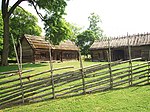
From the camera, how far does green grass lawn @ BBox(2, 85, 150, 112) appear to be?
6.18 meters

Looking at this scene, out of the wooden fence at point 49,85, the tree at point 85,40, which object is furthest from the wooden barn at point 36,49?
the wooden fence at point 49,85

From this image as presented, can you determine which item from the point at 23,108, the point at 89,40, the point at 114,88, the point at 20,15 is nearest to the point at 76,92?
the point at 114,88

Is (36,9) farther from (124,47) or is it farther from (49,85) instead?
(49,85)

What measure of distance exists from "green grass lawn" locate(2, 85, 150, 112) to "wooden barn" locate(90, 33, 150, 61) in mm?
18333

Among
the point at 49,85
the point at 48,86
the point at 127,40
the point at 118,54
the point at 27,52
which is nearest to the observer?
the point at 49,85

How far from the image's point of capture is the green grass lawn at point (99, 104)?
6.18 meters

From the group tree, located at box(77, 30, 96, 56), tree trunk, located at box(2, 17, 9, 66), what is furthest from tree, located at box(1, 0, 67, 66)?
tree, located at box(77, 30, 96, 56)

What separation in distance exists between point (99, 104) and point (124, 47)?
2304 centimetres

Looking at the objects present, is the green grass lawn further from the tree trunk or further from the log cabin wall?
the log cabin wall

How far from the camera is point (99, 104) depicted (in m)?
6.64

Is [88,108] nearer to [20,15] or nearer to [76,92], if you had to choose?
[76,92]

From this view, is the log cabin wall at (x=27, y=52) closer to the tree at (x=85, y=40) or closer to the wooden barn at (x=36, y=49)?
the wooden barn at (x=36, y=49)

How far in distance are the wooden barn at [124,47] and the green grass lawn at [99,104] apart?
1833 centimetres

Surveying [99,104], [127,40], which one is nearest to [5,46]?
[127,40]
